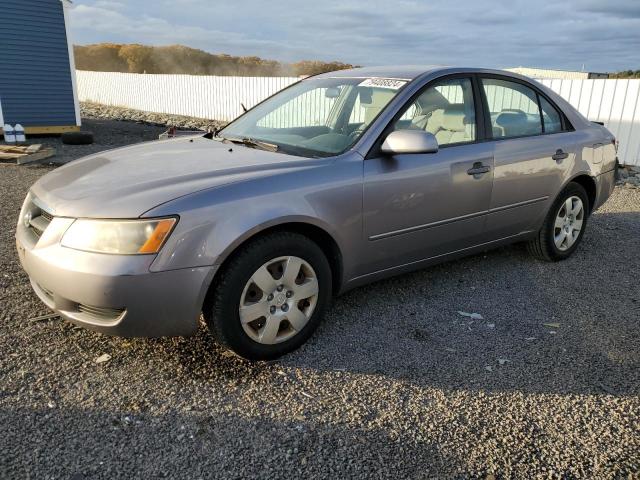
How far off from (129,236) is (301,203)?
0.95 meters

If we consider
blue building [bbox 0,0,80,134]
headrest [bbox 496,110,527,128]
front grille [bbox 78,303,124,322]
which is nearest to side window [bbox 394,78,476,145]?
headrest [bbox 496,110,527,128]

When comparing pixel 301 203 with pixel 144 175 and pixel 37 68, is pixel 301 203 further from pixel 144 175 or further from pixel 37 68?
pixel 37 68

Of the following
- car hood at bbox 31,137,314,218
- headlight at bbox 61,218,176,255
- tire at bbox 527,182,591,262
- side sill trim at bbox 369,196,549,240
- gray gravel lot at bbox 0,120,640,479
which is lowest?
gray gravel lot at bbox 0,120,640,479

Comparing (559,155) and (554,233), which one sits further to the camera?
(554,233)

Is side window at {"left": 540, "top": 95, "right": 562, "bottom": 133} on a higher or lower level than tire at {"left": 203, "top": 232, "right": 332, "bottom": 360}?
higher

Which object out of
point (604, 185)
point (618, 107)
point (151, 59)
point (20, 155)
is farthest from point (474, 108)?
point (151, 59)

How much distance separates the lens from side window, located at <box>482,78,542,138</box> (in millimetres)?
4180

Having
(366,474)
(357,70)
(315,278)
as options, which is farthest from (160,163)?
(366,474)

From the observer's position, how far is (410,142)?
128 inches

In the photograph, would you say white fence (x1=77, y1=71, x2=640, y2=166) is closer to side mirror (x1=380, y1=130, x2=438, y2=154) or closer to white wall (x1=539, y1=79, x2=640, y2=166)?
white wall (x1=539, y1=79, x2=640, y2=166)

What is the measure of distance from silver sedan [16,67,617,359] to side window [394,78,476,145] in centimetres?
1

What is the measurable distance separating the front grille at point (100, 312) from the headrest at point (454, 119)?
8.37 ft

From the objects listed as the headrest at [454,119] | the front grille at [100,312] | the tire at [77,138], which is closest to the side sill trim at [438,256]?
the headrest at [454,119]

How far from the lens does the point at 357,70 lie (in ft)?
14.3
